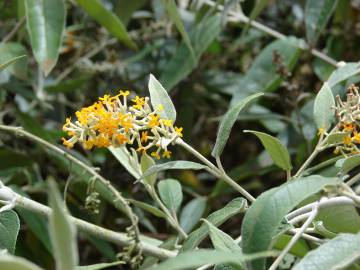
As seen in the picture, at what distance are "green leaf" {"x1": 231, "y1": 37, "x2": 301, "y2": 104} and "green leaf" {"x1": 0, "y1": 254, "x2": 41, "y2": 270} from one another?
97cm

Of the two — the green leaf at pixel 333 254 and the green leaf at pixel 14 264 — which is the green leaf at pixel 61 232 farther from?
the green leaf at pixel 333 254

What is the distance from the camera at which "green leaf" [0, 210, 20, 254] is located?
88 cm

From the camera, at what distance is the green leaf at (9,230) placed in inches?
34.6

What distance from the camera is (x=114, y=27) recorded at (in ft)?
4.73

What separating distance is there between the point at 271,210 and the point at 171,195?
0.42 m

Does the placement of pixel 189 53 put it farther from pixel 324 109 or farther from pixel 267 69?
pixel 324 109

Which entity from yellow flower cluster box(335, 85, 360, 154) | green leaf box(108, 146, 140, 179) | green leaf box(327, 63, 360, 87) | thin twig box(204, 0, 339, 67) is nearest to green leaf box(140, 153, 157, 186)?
green leaf box(108, 146, 140, 179)

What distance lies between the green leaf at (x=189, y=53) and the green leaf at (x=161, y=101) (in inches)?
20.6

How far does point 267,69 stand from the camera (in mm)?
1551

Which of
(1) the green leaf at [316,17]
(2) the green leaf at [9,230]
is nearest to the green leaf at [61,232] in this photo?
(2) the green leaf at [9,230]

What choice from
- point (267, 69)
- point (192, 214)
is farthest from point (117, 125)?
point (267, 69)

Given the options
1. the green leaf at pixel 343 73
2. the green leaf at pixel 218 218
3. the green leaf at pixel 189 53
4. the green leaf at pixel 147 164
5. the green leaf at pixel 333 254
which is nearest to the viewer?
the green leaf at pixel 333 254

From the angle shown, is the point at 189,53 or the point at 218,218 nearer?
the point at 218,218

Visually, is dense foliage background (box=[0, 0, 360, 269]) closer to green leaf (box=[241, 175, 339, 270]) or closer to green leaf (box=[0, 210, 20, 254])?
green leaf (box=[0, 210, 20, 254])
